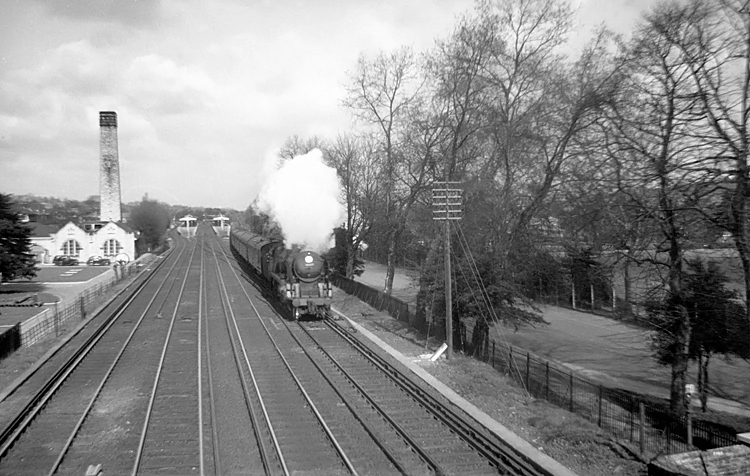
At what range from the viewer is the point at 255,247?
33.2 metres

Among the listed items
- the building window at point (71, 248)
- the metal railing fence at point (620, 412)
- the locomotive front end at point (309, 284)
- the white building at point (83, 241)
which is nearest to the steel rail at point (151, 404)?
the locomotive front end at point (309, 284)

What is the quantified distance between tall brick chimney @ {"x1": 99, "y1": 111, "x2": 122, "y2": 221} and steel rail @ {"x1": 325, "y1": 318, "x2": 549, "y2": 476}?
2542 inches

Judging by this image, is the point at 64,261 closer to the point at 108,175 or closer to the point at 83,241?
the point at 83,241

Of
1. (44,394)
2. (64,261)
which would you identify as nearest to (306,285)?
(44,394)

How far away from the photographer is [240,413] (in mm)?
11703

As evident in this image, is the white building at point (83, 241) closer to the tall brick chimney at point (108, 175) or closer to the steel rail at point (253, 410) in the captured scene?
the tall brick chimney at point (108, 175)

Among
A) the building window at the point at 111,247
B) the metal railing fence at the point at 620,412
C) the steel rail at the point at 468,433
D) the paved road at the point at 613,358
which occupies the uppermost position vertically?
the building window at the point at 111,247

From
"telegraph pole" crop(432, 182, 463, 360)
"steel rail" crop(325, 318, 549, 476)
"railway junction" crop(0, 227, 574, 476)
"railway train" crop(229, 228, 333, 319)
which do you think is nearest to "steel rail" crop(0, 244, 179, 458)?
"railway junction" crop(0, 227, 574, 476)

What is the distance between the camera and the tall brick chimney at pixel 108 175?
70000 mm

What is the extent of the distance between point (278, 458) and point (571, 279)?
29.3m

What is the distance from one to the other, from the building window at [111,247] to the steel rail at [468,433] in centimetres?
5206

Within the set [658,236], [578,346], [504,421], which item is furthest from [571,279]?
[504,421]

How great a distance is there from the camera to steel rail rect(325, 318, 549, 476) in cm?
927

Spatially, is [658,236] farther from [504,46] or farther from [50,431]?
[50,431]
